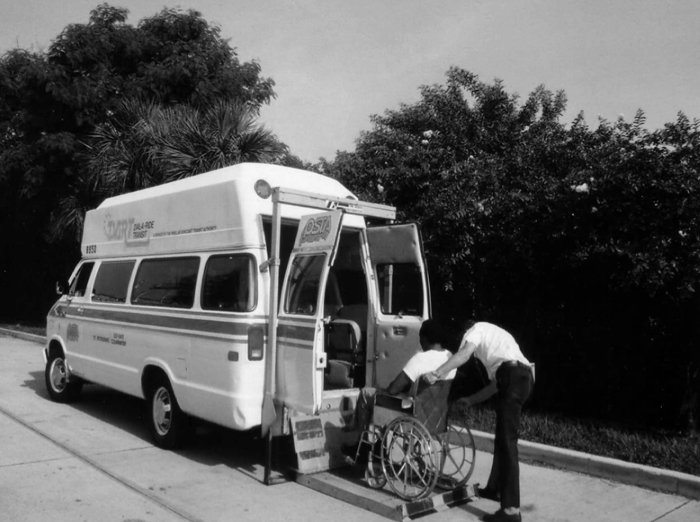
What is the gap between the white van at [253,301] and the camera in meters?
6.12

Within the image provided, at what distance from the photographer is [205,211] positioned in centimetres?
690

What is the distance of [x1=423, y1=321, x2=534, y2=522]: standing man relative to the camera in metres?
5.20

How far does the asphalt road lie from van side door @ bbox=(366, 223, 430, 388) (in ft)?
4.50

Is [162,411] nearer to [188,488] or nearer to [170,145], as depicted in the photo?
[188,488]

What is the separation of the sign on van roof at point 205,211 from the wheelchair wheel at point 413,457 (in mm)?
2140

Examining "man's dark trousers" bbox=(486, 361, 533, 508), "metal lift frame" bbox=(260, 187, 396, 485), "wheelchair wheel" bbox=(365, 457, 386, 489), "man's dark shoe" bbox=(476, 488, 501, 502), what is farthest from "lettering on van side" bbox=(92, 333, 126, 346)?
"man's dark trousers" bbox=(486, 361, 533, 508)

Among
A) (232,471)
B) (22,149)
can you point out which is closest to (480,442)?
(232,471)

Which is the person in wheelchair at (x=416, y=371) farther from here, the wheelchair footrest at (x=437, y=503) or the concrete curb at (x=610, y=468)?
the concrete curb at (x=610, y=468)

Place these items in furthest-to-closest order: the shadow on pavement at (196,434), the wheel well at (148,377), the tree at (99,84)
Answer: the tree at (99,84)
the wheel well at (148,377)
the shadow on pavement at (196,434)

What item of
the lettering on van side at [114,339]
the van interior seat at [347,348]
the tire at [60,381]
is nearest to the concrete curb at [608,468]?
the van interior seat at [347,348]

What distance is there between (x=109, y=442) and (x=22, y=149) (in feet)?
45.7

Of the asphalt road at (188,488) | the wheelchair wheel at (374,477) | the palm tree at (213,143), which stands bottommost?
the asphalt road at (188,488)

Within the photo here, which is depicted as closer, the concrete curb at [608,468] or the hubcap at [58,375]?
the concrete curb at [608,468]

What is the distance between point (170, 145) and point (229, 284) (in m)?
6.92
